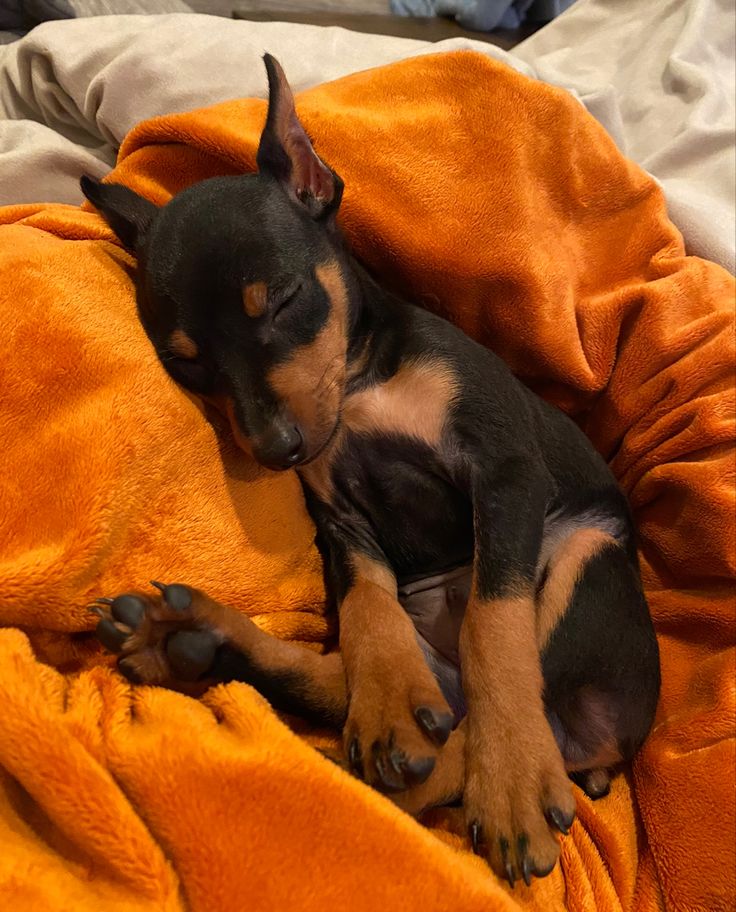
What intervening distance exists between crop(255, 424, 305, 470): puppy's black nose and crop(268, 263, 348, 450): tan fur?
45 mm

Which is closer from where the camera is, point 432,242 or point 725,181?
point 432,242

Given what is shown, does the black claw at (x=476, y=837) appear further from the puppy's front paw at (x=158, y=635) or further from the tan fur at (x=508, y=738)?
the puppy's front paw at (x=158, y=635)

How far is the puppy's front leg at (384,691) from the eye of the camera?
1.39 m

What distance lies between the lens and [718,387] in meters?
2.02

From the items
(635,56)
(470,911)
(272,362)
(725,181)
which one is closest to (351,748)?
(470,911)

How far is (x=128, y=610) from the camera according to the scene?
1.37m

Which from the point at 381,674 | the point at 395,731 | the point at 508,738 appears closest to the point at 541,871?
the point at 508,738

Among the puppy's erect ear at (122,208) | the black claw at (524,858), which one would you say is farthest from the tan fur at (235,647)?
the puppy's erect ear at (122,208)

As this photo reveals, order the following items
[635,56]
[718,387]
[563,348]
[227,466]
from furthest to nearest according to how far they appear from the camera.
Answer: [635,56]
[563,348]
[718,387]
[227,466]

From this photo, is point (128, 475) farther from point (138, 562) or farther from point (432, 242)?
point (432, 242)

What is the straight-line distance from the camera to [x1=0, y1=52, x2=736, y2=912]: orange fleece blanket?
1.16 metres

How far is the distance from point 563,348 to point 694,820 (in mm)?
1253

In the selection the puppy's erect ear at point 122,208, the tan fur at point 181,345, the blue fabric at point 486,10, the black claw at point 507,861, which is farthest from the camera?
the blue fabric at point 486,10

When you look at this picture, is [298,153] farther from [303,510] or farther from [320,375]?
[303,510]
